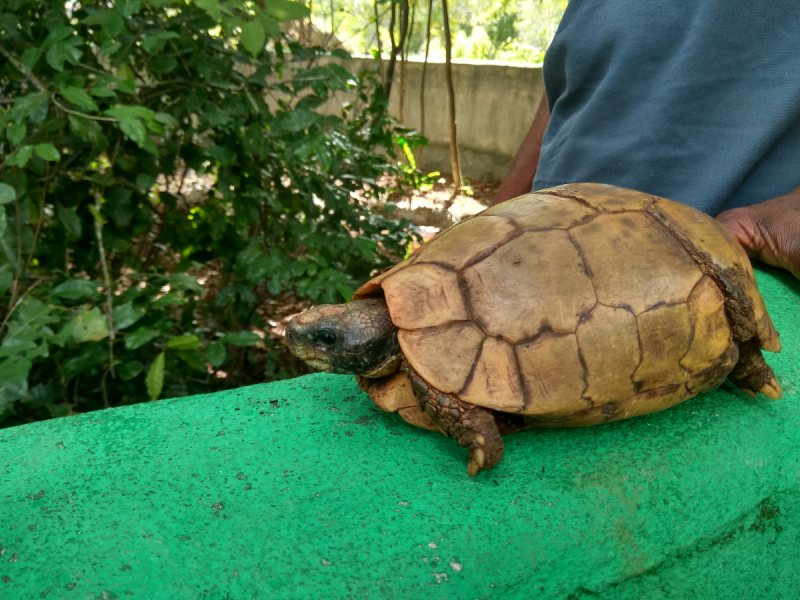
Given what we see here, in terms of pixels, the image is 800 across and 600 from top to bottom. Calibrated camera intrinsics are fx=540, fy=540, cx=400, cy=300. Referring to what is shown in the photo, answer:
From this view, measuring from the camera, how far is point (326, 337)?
1.20 meters

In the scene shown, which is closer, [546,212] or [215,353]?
[546,212]

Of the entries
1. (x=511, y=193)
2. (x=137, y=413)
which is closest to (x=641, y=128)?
(x=511, y=193)

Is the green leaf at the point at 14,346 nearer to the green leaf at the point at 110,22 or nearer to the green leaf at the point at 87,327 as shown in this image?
the green leaf at the point at 87,327

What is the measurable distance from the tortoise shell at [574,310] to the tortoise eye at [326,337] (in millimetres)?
Answer: 156

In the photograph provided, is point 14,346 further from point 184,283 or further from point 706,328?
point 706,328

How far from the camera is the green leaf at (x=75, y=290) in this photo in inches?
69.4

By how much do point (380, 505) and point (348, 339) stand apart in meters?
0.35

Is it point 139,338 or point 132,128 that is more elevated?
point 132,128

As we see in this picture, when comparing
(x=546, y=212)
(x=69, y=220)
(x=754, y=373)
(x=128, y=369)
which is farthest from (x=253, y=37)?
(x=754, y=373)

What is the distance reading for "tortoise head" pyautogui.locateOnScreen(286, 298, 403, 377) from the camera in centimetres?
119

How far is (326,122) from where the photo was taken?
7.20 feet

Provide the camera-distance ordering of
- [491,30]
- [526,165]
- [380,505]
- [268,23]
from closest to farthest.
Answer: [380,505] → [268,23] → [526,165] → [491,30]

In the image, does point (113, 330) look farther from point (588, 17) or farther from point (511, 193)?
point (588, 17)

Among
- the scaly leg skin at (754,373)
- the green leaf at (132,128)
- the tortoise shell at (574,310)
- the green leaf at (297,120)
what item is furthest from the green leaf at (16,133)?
the scaly leg skin at (754,373)
